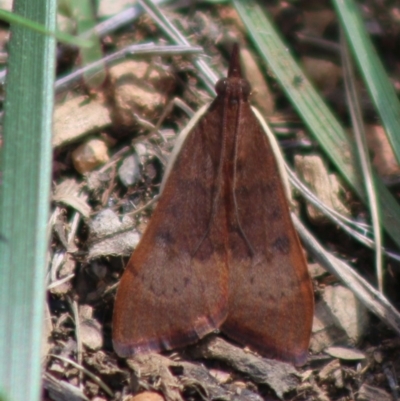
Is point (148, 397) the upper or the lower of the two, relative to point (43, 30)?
lower

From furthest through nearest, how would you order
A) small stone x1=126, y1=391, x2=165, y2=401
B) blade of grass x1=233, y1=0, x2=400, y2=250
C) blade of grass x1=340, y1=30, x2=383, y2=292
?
blade of grass x1=233, y1=0, x2=400, y2=250 < blade of grass x1=340, y1=30, x2=383, y2=292 < small stone x1=126, y1=391, x2=165, y2=401

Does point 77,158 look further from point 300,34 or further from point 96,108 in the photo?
point 300,34

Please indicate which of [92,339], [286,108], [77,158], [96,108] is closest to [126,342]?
[92,339]

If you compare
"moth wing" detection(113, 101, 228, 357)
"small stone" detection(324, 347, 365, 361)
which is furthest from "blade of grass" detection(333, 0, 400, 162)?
"small stone" detection(324, 347, 365, 361)

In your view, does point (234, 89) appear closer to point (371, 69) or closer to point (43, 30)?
point (371, 69)

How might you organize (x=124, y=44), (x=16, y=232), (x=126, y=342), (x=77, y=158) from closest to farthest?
(x=16, y=232) < (x=126, y=342) < (x=77, y=158) < (x=124, y=44)

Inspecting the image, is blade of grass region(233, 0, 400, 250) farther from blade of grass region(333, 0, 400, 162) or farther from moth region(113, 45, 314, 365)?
moth region(113, 45, 314, 365)

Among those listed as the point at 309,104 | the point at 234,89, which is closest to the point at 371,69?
the point at 309,104
